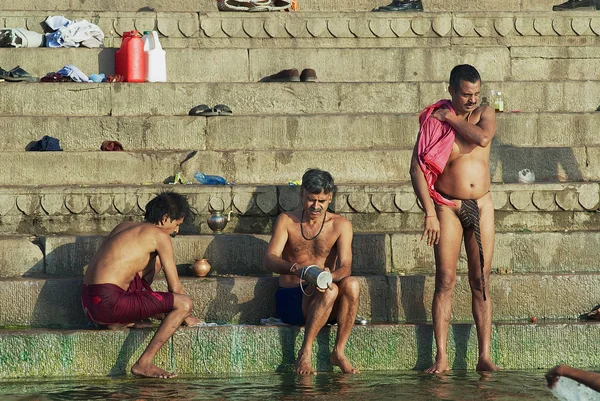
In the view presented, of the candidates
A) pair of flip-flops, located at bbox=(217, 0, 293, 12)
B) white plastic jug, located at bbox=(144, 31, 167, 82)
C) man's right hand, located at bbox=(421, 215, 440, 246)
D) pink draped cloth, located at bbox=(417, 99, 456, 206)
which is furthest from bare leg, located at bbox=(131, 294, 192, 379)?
pair of flip-flops, located at bbox=(217, 0, 293, 12)

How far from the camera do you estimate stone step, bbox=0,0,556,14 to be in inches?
489

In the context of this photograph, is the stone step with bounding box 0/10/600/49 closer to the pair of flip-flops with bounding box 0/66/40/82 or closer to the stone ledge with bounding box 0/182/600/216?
the pair of flip-flops with bounding box 0/66/40/82

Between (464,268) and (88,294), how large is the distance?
2.85 metres

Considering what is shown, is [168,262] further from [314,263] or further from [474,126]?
[474,126]

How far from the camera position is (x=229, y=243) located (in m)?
8.25

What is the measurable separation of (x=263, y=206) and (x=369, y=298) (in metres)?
1.40

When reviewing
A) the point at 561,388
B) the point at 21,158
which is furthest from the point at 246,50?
the point at 561,388

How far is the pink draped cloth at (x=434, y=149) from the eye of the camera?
7.35m

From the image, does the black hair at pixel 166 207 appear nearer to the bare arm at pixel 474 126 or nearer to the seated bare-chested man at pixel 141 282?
the seated bare-chested man at pixel 141 282

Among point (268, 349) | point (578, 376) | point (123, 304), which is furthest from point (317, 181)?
point (578, 376)

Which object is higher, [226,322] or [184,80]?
[184,80]

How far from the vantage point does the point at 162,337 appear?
7141 millimetres

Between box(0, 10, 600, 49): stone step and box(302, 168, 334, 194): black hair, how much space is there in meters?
4.32

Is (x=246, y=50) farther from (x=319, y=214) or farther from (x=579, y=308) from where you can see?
(x=579, y=308)
